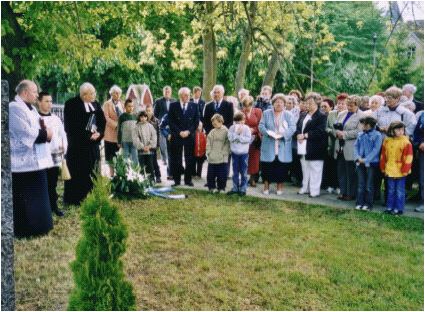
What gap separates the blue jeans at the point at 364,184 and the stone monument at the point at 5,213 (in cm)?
676

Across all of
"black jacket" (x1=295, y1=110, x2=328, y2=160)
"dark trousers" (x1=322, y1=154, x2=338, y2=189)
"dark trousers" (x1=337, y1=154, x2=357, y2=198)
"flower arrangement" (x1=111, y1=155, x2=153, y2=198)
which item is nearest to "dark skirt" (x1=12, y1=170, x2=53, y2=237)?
"flower arrangement" (x1=111, y1=155, x2=153, y2=198)

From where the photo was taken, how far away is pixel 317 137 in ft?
32.1

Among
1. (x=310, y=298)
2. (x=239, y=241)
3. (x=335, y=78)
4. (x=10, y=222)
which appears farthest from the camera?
(x=335, y=78)

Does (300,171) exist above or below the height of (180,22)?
below

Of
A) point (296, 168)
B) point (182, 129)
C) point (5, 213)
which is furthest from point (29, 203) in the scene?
point (296, 168)

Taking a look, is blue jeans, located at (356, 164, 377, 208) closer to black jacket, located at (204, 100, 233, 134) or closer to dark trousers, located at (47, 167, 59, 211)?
black jacket, located at (204, 100, 233, 134)

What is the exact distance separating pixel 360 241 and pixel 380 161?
2183 millimetres

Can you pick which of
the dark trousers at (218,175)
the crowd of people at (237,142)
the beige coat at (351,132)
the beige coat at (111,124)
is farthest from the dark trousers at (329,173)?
the beige coat at (111,124)

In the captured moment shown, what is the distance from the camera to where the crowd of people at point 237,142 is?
714cm

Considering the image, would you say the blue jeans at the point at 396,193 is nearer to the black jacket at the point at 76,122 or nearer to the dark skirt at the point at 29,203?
the black jacket at the point at 76,122

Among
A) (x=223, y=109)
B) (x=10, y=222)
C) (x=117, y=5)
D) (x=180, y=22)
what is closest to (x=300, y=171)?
(x=223, y=109)

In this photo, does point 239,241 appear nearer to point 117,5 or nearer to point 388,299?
point 388,299

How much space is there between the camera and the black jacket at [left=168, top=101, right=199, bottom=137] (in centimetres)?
1096

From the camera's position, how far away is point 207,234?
7312 mm
